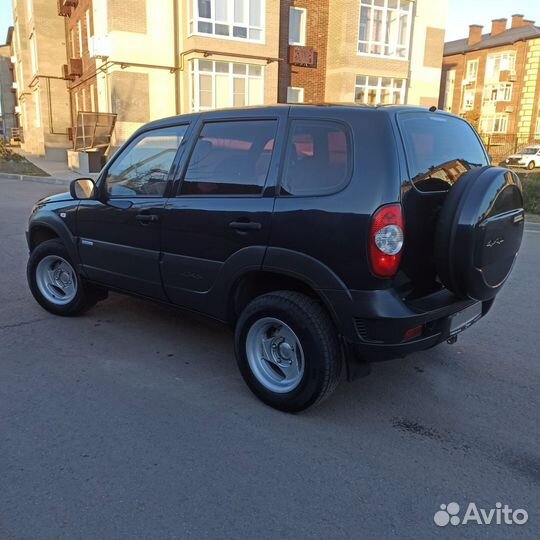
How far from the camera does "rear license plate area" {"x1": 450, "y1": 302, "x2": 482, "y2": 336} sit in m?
3.21

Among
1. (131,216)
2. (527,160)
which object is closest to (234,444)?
(131,216)

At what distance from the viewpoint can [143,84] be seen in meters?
22.8

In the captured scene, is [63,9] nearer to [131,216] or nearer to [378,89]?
[378,89]

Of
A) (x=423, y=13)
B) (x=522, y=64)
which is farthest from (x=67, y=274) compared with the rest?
(x=522, y=64)

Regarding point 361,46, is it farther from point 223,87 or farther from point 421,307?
point 421,307

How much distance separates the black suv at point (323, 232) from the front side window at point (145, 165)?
0.03m

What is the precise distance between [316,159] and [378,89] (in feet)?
86.8

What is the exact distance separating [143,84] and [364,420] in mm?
22672

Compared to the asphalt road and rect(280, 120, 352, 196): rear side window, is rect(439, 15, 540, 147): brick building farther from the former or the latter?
rect(280, 120, 352, 196): rear side window

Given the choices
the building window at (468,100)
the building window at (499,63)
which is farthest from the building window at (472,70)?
the building window at (499,63)

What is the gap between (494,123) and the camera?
5162 centimetres

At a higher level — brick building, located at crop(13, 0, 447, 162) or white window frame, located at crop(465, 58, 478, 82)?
white window frame, located at crop(465, 58, 478, 82)

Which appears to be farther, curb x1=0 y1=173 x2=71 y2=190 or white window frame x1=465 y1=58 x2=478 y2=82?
white window frame x1=465 y1=58 x2=478 y2=82

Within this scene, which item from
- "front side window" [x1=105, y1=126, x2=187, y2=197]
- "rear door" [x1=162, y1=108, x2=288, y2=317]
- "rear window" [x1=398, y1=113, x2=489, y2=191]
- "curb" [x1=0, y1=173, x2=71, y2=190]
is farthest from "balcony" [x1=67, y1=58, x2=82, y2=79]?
"rear window" [x1=398, y1=113, x2=489, y2=191]
